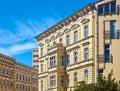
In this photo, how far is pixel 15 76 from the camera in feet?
385

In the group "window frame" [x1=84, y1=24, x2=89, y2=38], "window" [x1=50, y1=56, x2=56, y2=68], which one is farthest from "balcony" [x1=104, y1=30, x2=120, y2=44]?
"window" [x1=50, y1=56, x2=56, y2=68]

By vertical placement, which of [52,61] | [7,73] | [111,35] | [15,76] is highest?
[111,35]

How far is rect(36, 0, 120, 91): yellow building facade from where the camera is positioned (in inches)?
2234

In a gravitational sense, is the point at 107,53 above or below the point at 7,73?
above

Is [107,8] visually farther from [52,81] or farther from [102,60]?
[52,81]

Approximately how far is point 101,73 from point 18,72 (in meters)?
65.8

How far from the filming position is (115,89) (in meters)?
42.6

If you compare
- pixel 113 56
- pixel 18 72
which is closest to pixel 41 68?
pixel 113 56

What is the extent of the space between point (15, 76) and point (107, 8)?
64.8 metres

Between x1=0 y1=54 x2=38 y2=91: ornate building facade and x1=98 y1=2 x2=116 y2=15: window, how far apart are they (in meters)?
54.9

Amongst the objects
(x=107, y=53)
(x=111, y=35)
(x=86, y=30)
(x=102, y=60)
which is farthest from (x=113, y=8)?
(x=102, y=60)

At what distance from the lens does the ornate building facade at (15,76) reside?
109688mm

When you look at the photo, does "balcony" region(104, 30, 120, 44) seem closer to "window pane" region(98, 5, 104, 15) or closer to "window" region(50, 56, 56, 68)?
"window pane" region(98, 5, 104, 15)

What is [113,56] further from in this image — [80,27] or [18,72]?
[18,72]
